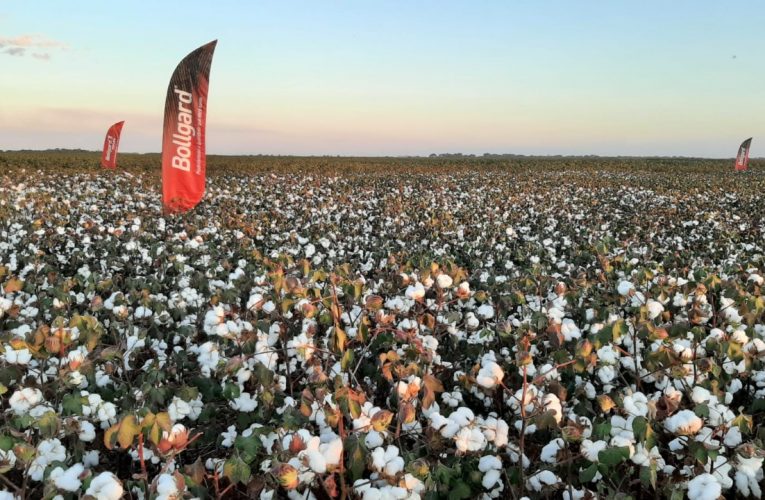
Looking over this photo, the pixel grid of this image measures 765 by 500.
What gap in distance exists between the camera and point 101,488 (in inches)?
69.1

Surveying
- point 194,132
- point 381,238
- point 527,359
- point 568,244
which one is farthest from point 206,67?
point 527,359

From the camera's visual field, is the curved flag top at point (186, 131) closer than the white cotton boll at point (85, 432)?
No

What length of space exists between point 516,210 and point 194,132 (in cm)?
846

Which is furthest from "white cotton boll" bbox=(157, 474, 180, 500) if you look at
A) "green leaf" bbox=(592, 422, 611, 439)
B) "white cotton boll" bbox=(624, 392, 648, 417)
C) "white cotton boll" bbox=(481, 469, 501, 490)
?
"white cotton boll" bbox=(624, 392, 648, 417)

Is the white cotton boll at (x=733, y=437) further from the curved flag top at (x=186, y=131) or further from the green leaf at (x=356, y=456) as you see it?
the curved flag top at (x=186, y=131)

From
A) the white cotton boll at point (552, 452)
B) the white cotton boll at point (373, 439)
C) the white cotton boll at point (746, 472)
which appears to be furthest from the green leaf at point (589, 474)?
the white cotton boll at point (373, 439)

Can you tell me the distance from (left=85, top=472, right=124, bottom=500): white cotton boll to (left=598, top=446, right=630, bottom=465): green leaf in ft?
5.19

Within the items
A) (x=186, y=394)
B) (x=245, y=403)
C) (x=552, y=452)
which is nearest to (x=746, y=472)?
(x=552, y=452)

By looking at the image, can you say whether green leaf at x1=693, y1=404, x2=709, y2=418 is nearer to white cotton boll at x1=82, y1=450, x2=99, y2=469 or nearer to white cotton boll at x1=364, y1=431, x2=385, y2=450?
white cotton boll at x1=364, y1=431, x2=385, y2=450

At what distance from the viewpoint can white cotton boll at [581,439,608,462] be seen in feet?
6.67

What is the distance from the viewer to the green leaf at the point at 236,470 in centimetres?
179

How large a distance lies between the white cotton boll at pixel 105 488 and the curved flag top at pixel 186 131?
1025cm

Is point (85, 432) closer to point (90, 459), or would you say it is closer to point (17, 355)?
point (90, 459)

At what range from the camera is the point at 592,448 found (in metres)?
2.05
